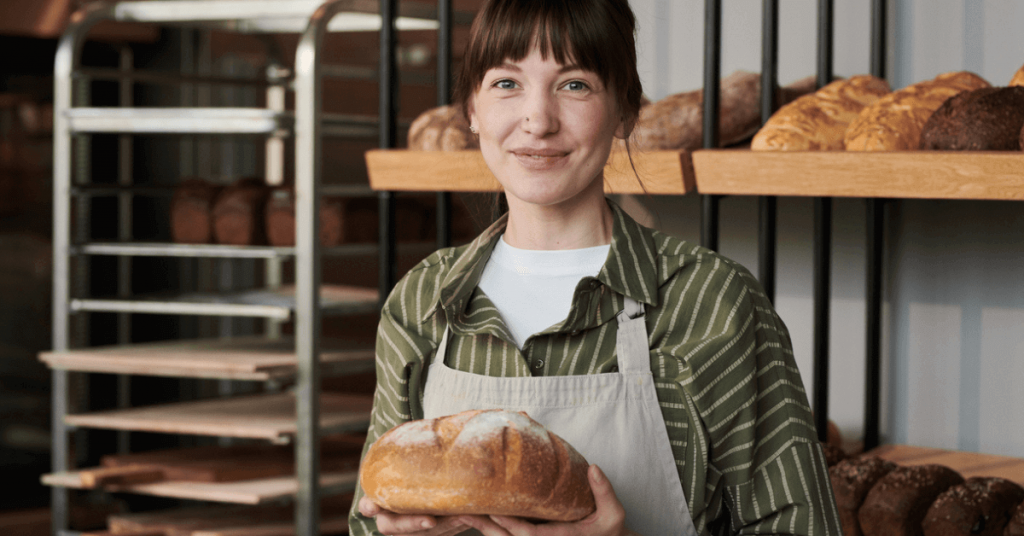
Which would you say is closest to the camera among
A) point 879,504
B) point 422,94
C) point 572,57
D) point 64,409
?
point 572,57

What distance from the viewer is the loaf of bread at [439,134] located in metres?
1.92

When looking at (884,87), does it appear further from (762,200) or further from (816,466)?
(816,466)

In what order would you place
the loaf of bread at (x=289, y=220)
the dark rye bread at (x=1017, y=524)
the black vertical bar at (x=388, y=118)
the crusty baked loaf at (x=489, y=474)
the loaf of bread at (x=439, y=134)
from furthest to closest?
the loaf of bread at (x=289, y=220) → the black vertical bar at (x=388, y=118) → the loaf of bread at (x=439, y=134) → the dark rye bread at (x=1017, y=524) → the crusty baked loaf at (x=489, y=474)

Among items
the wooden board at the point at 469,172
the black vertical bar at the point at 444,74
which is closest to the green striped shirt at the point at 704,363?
the wooden board at the point at 469,172

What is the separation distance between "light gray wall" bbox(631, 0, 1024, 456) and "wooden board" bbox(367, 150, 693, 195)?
21.9 inches

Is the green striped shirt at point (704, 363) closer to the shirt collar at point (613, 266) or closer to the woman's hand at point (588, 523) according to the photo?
the shirt collar at point (613, 266)

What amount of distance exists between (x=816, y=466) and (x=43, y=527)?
10.6 ft

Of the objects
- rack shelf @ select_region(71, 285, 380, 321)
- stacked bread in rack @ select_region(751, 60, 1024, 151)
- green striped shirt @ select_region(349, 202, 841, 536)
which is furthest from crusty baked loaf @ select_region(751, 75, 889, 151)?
rack shelf @ select_region(71, 285, 380, 321)

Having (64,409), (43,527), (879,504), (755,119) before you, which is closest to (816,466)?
(879,504)

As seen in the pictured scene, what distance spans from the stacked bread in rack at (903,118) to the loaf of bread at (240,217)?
152 centimetres

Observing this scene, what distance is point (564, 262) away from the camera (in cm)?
106

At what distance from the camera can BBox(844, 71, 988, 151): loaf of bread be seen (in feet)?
5.09

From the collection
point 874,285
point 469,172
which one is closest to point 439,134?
point 469,172

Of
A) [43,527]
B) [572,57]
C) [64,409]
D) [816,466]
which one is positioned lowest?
[43,527]
